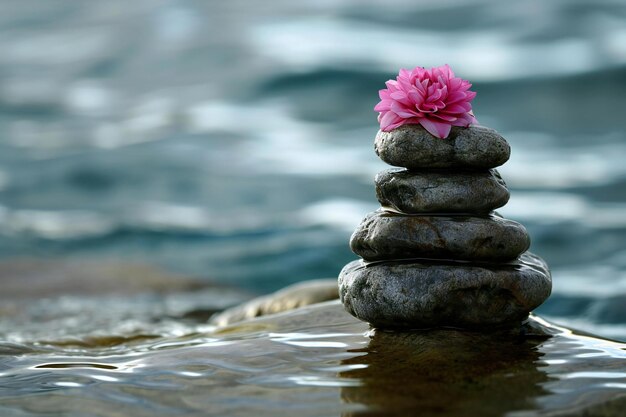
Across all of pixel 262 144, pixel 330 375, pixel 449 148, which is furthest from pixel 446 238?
pixel 262 144

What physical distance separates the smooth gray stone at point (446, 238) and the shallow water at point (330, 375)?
1.34ft

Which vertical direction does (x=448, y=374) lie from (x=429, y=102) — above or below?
below

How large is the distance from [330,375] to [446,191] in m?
1.09

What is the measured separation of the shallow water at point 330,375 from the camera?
12.1 feet

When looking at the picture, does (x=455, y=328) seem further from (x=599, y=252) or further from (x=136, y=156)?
(x=136, y=156)

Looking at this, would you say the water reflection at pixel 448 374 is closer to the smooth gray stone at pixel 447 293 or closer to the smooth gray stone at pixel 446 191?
the smooth gray stone at pixel 447 293

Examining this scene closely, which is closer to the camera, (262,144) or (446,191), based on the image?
(446,191)

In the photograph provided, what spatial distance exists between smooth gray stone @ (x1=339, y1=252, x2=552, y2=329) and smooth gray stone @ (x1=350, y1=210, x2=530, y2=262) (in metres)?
0.06

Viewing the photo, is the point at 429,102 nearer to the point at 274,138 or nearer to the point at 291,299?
the point at 291,299

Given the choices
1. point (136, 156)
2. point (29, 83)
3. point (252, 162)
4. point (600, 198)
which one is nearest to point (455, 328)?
point (600, 198)

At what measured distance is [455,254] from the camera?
→ 176 inches

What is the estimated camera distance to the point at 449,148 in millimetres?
4441

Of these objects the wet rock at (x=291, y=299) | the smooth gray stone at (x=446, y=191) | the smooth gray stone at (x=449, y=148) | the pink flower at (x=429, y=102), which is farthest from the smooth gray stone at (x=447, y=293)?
the wet rock at (x=291, y=299)

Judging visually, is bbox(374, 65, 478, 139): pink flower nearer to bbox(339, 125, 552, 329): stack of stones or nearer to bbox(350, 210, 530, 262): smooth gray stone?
bbox(339, 125, 552, 329): stack of stones
